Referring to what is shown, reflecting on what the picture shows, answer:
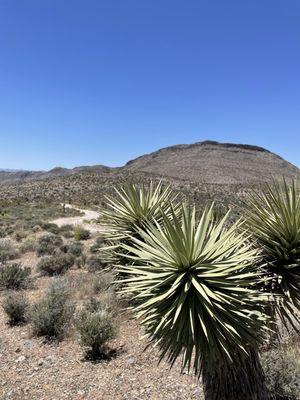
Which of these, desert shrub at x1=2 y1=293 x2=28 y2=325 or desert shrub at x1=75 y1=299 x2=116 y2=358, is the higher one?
desert shrub at x1=75 y1=299 x2=116 y2=358

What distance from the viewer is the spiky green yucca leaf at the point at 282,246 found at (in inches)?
132

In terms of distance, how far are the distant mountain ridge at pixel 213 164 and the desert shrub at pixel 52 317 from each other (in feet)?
188

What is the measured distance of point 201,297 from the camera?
307 centimetres

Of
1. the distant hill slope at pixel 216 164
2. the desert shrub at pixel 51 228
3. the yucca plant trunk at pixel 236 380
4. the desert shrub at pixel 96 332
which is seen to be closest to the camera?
the yucca plant trunk at pixel 236 380

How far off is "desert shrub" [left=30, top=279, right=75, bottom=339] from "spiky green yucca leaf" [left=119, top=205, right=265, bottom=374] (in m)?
4.19

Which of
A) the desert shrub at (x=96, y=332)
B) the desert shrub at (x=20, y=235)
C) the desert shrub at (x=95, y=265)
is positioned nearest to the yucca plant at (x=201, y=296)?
the desert shrub at (x=96, y=332)

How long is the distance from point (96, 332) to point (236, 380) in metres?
3.19

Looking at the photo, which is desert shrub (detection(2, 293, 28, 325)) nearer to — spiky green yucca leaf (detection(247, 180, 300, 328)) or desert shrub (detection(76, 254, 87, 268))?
desert shrub (detection(76, 254, 87, 268))

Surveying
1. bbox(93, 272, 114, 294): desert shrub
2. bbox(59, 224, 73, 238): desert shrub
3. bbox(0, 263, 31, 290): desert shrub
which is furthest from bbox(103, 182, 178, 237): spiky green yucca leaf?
bbox(59, 224, 73, 238): desert shrub

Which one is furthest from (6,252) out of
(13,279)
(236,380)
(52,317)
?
(236,380)

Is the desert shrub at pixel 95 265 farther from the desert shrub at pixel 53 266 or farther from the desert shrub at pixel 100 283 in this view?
the desert shrub at pixel 100 283

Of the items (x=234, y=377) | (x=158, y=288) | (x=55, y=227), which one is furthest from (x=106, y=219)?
(x=55, y=227)

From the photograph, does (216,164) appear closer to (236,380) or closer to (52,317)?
(52,317)

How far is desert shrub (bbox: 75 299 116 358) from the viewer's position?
6.18 metres
